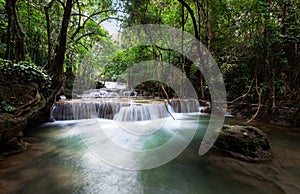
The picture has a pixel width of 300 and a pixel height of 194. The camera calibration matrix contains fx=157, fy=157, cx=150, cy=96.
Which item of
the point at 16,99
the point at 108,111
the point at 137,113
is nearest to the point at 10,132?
the point at 16,99

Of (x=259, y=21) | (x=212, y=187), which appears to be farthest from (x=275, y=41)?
(x=212, y=187)

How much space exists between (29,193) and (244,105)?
9.98 m

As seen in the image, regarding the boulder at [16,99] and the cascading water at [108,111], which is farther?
the cascading water at [108,111]

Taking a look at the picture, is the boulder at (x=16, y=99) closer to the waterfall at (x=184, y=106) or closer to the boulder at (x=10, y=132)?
the boulder at (x=10, y=132)

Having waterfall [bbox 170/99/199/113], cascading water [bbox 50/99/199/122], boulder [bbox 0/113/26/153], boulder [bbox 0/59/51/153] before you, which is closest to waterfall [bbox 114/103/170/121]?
cascading water [bbox 50/99/199/122]

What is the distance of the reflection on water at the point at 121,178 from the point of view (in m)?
2.60

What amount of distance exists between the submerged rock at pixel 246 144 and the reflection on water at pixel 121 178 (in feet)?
2.48

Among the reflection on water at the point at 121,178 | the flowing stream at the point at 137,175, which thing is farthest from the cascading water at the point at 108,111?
the reflection on water at the point at 121,178

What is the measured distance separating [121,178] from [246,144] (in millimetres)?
3007

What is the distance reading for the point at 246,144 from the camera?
3.79m

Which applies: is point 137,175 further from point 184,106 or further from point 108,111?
point 184,106

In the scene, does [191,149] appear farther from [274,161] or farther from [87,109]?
[87,109]

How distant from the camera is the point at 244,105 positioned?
9.11 m

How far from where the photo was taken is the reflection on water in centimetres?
260
